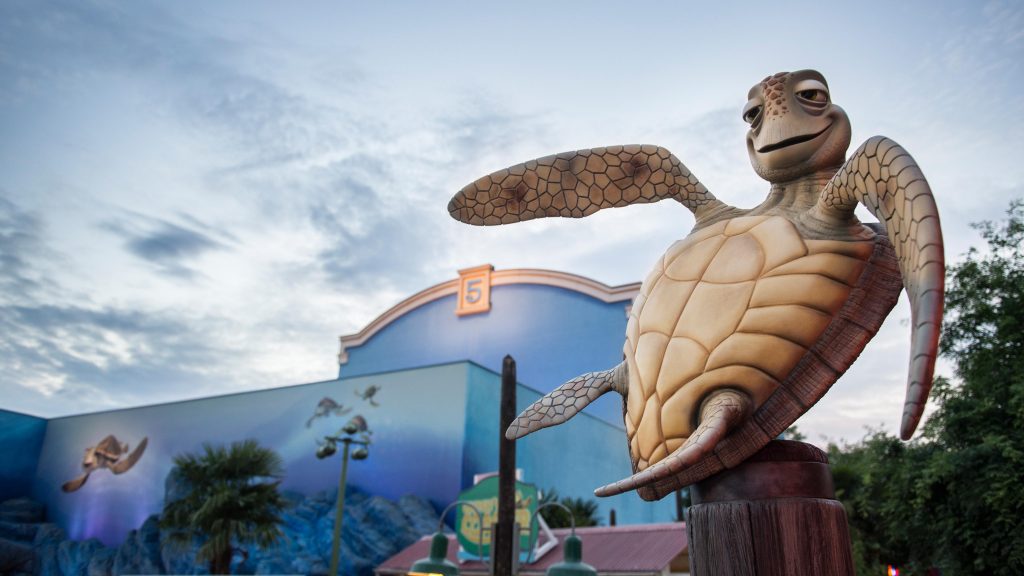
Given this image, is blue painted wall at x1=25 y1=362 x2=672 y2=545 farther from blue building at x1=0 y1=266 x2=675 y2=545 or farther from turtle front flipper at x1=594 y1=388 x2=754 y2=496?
turtle front flipper at x1=594 y1=388 x2=754 y2=496

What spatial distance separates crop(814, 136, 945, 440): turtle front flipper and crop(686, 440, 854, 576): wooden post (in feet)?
1.70

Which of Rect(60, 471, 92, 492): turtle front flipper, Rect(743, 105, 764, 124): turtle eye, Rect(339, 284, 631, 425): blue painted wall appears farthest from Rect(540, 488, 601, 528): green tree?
Rect(60, 471, 92, 492): turtle front flipper

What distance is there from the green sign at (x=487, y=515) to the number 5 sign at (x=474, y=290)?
25.0 feet

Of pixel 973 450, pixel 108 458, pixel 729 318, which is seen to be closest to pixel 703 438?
pixel 729 318

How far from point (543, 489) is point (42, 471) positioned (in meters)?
18.5

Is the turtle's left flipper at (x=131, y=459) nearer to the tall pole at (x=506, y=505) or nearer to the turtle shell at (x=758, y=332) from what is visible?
the tall pole at (x=506, y=505)

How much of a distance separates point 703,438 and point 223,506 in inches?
524

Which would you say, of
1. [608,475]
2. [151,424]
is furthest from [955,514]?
[151,424]

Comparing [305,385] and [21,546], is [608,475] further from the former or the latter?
[21,546]

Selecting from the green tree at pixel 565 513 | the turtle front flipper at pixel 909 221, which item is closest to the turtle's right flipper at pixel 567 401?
the turtle front flipper at pixel 909 221

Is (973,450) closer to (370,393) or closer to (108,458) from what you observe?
(370,393)

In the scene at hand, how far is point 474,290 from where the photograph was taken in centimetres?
2156

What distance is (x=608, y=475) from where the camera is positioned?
2034 cm

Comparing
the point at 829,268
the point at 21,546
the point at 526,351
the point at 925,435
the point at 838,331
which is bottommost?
the point at 21,546
